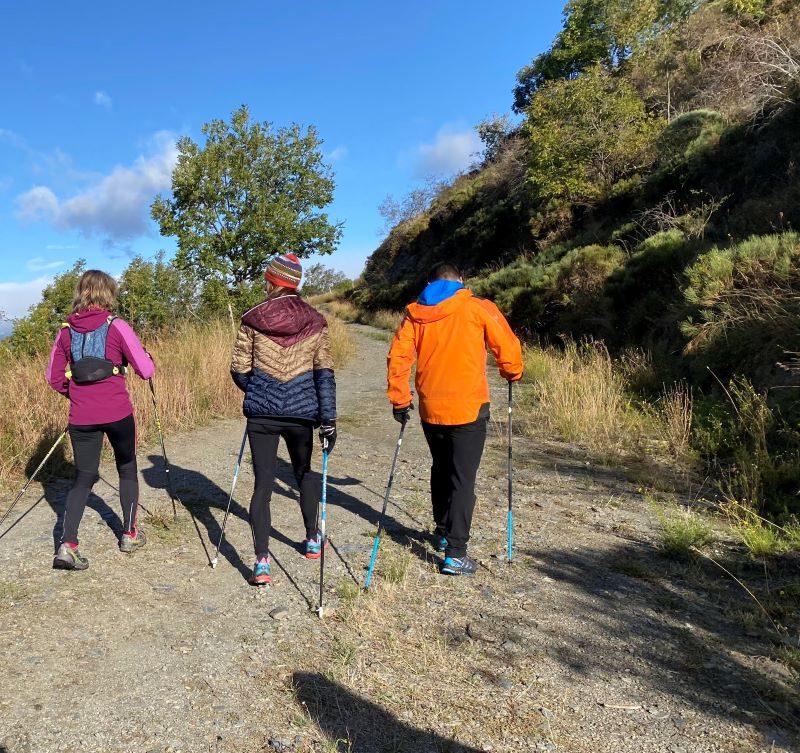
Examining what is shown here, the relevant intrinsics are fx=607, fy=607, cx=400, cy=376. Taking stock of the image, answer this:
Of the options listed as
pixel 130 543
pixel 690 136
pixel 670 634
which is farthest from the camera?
pixel 690 136

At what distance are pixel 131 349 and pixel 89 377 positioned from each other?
1.06 ft

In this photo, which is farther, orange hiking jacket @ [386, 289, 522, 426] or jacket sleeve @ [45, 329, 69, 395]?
jacket sleeve @ [45, 329, 69, 395]

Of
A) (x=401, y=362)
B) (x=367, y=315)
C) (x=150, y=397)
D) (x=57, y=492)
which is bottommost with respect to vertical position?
(x=57, y=492)

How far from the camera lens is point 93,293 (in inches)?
160

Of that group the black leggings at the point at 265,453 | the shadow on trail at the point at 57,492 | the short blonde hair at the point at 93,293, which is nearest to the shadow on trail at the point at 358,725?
the black leggings at the point at 265,453

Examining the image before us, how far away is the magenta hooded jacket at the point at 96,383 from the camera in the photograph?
13.4 ft

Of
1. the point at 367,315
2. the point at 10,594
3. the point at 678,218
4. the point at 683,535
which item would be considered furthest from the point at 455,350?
the point at 367,315

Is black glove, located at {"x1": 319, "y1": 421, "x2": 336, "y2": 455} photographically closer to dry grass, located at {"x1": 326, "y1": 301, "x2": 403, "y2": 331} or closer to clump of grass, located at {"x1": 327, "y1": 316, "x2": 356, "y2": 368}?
clump of grass, located at {"x1": 327, "y1": 316, "x2": 356, "y2": 368}

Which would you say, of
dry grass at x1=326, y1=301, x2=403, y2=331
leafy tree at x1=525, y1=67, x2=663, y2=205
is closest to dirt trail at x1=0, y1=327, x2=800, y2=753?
leafy tree at x1=525, y1=67, x2=663, y2=205

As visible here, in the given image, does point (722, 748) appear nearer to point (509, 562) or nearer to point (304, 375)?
point (509, 562)

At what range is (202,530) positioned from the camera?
4.91 m

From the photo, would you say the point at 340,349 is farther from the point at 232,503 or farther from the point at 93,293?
the point at 93,293

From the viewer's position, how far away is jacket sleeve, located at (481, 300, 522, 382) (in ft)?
13.2

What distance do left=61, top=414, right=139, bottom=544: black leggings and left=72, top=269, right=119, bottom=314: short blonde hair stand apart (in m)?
0.80
